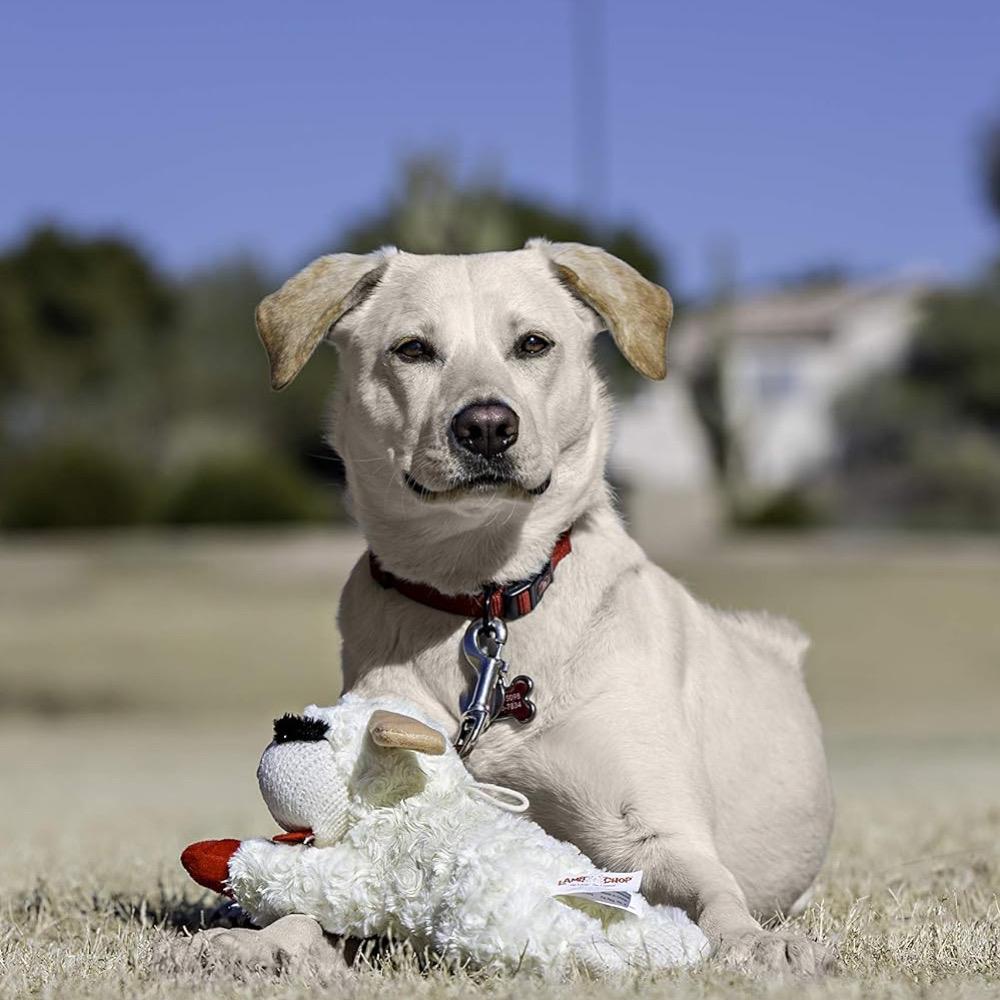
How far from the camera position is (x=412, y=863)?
3340 millimetres

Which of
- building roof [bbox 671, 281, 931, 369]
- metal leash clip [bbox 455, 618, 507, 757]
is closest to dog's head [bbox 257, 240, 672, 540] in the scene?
metal leash clip [bbox 455, 618, 507, 757]

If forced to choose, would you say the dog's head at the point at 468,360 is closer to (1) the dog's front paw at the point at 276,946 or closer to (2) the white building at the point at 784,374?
(1) the dog's front paw at the point at 276,946

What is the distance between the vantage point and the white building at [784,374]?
2426 inches

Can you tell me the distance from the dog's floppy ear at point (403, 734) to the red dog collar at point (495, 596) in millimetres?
645

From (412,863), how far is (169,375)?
1891 inches

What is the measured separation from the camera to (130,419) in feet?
148

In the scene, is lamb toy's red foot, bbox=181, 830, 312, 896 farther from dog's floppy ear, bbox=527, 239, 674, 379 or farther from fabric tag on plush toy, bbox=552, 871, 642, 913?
dog's floppy ear, bbox=527, 239, 674, 379

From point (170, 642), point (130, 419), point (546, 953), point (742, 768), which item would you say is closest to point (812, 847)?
point (742, 768)

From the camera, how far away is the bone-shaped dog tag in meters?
3.85

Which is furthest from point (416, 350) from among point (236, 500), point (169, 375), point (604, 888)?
point (169, 375)

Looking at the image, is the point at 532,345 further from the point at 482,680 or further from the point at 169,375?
the point at 169,375

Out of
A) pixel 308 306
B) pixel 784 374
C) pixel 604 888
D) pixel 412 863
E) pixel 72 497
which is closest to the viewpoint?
pixel 604 888

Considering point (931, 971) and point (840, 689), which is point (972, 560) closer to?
point (840, 689)

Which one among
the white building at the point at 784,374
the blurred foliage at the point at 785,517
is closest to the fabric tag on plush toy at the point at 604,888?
the blurred foliage at the point at 785,517
